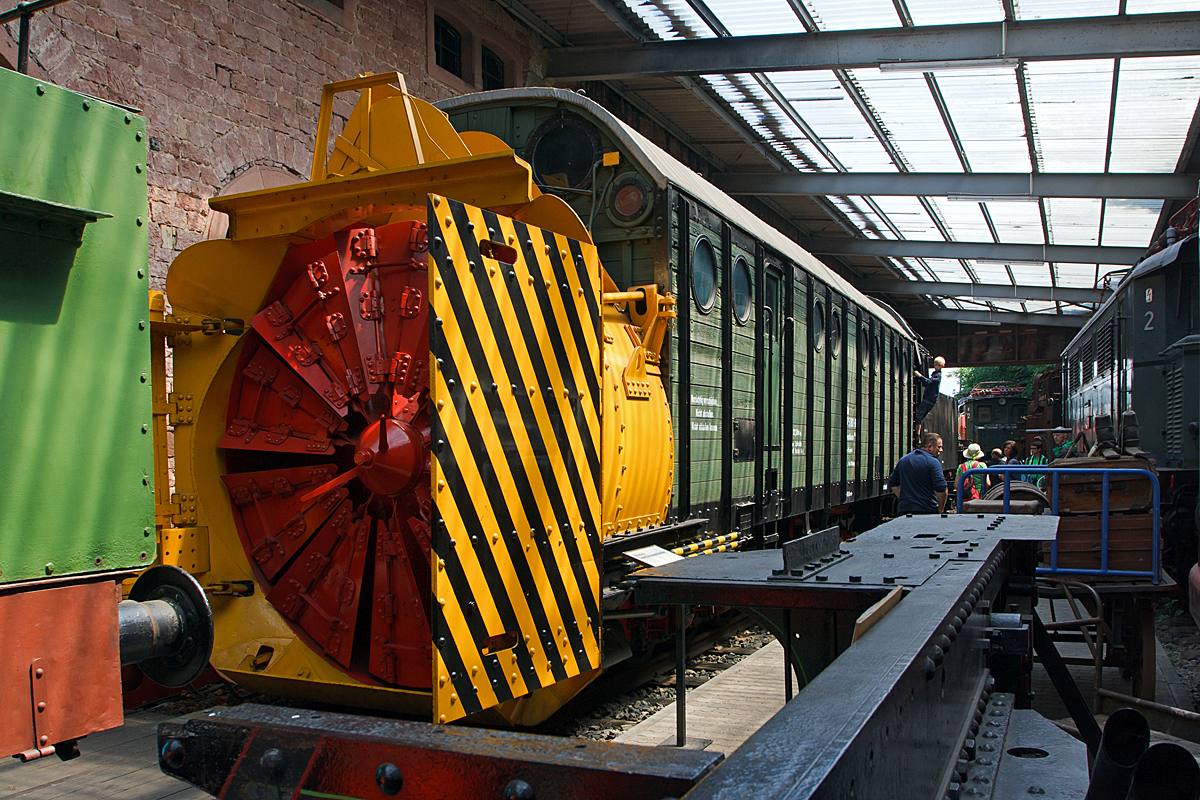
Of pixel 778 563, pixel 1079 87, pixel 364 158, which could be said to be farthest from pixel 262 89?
pixel 1079 87

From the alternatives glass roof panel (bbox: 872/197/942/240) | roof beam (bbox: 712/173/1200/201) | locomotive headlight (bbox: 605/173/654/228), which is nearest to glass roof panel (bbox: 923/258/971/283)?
glass roof panel (bbox: 872/197/942/240)

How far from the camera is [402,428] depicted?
13.0 feet

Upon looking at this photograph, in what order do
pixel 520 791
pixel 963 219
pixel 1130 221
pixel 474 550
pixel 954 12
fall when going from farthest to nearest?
pixel 963 219
pixel 1130 221
pixel 954 12
pixel 474 550
pixel 520 791

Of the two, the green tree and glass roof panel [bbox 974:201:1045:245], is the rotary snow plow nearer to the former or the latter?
glass roof panel [bbox 974:201:1045:245]

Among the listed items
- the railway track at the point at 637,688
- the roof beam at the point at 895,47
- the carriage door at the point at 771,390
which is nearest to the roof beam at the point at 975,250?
the roof beam at the point at 895,47

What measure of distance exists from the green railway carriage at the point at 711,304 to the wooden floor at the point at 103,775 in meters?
2.56

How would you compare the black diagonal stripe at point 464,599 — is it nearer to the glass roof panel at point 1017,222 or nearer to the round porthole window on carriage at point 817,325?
the round porthole window on carriage at point 817,325

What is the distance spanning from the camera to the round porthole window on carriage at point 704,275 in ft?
20.3

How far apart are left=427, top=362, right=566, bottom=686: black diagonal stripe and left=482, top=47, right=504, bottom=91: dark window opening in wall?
9315 millimetres

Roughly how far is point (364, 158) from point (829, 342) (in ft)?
20.2

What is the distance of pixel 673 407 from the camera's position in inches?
231

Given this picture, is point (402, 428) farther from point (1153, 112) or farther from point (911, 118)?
point (1153, 112)

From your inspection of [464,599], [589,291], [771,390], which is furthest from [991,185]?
[464,599]

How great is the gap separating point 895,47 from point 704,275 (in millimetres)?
5576
